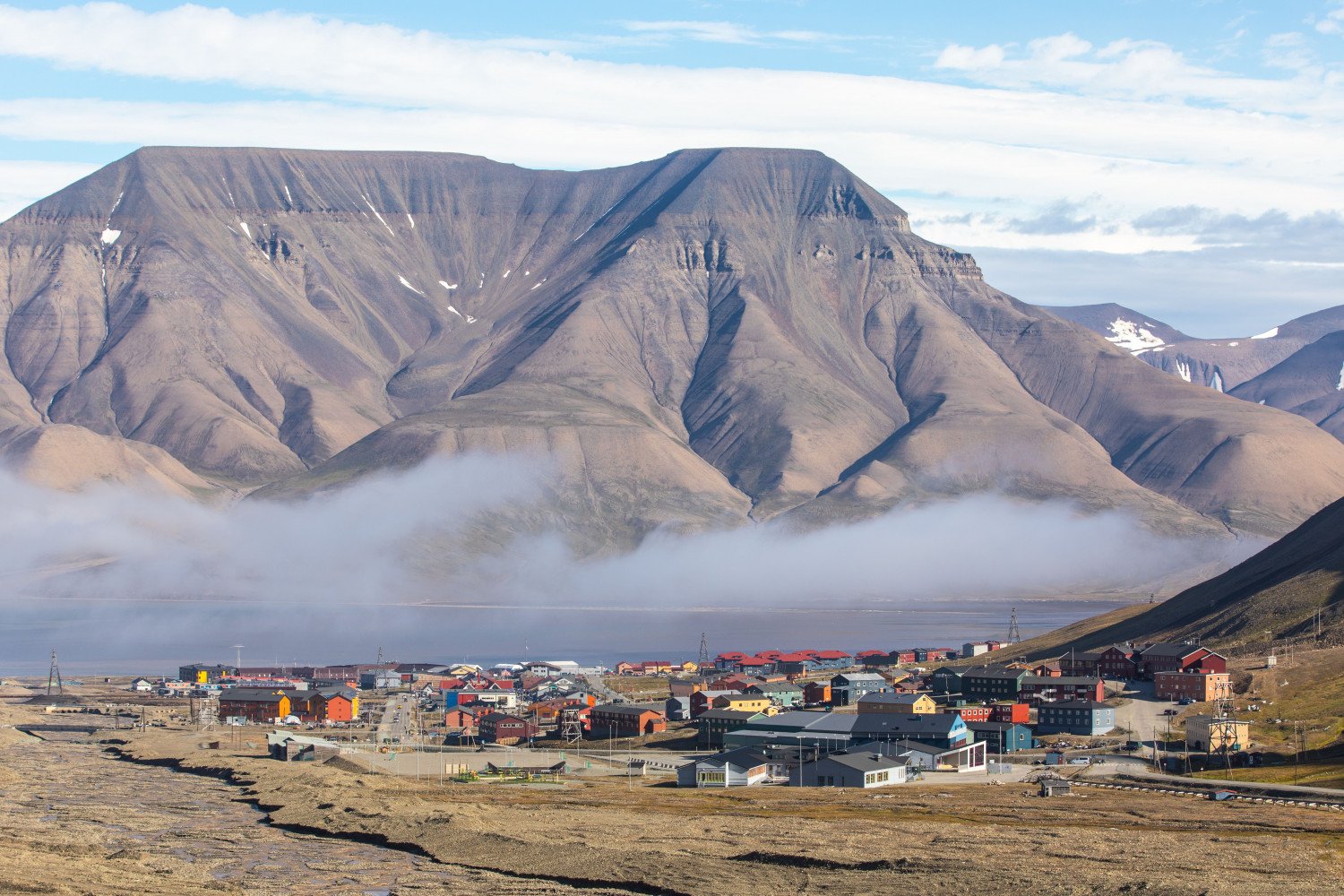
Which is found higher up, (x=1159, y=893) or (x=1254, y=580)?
(x=1254, y=580)

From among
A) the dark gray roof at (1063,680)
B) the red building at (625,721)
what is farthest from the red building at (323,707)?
the dark gray roof at (1063,680)

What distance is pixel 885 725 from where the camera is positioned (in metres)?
105

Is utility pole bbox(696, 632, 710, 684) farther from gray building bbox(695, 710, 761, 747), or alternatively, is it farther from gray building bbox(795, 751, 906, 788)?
gray building bbox(795, 751, 906, 788)

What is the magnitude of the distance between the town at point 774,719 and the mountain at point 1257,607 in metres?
7.88

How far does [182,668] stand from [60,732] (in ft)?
166

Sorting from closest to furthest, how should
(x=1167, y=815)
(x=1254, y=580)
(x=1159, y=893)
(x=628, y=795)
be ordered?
(x=1159, y=893), (x=1167, y=815), (x=628, y=795), (x=1254, y=580)

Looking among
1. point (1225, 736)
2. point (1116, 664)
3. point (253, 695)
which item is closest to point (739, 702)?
point (1116, 664)

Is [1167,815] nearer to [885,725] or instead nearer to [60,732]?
[885,725]

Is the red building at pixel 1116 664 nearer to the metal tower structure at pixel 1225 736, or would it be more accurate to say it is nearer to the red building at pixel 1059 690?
the red building at pixel 1059 690

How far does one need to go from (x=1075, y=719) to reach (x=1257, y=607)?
4584 cm

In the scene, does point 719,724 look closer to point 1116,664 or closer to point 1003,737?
point 1003,737

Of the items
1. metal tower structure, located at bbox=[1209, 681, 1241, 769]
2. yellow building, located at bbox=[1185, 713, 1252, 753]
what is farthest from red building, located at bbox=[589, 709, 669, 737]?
metal tower structure, located at bbox=[1209, 681, 1241, 769]

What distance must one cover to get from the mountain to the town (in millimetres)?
Result: 7878

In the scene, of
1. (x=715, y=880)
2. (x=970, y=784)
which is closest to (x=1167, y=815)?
(x=970, y=784)
